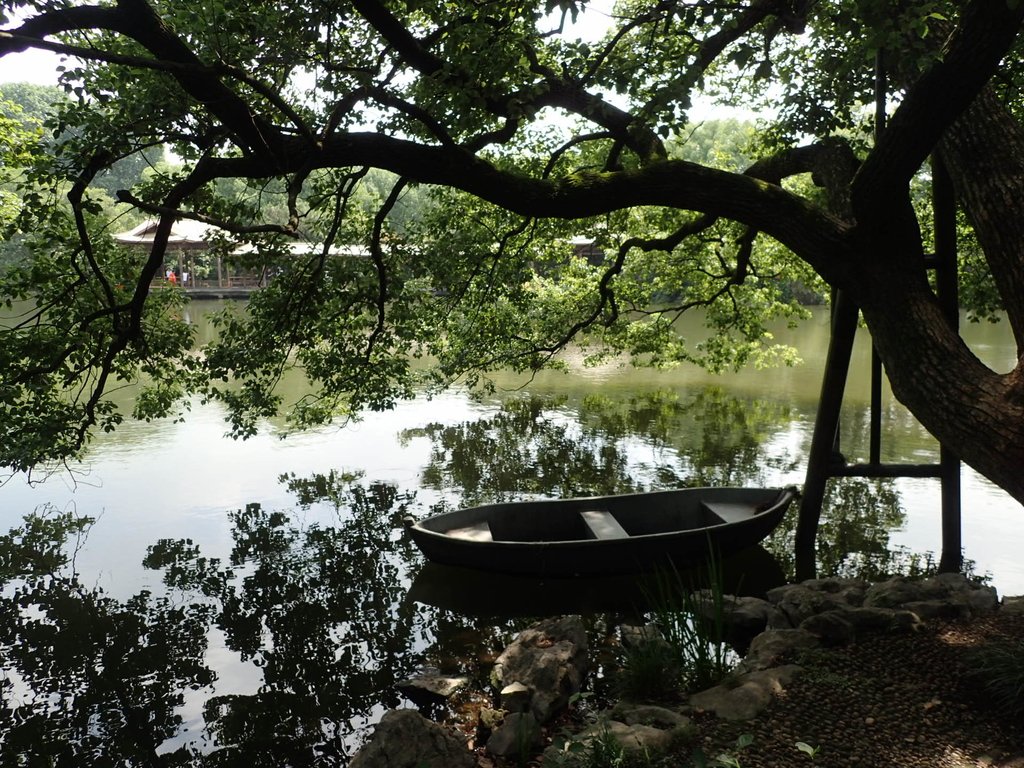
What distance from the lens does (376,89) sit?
5.54 meters

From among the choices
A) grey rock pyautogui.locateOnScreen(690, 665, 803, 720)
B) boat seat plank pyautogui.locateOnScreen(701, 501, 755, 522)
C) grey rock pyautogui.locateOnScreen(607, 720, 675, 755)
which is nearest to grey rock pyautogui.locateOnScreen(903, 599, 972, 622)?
grey rock pyautogui.locateOnScreen(690, 665, 803, 720)

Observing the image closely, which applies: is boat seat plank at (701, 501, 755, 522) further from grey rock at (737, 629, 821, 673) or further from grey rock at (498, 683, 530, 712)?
grey rock at (498, 683, 530, 712)

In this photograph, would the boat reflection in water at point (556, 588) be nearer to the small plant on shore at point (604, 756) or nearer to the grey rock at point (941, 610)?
the grey rock at point (941, 610)

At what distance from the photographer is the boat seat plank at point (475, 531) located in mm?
8259

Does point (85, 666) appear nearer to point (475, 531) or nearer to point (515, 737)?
point (475, 531)

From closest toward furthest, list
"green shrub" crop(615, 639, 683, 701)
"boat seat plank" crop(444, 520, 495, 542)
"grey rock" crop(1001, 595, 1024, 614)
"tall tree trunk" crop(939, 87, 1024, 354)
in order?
"tall tree trunk" crop(939, 87, 1024, 354) < "green shrub" crop(615, 639, 683, 701) < "grey rock" crop(1001, 595, 1024, 614) < "boat seat plank" crop(444, 520, 495, 542)

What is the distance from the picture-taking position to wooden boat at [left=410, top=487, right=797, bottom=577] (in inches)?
304

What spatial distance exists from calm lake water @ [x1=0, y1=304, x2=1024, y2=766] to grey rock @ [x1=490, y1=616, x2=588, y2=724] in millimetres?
639

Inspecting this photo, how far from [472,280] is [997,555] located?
6342 millimetres

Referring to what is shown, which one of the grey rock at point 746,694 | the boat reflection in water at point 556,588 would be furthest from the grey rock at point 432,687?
the grey rock at point 746,694

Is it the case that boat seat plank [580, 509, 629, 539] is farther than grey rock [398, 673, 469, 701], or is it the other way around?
boat seat plank [580, 509, 629, 539]

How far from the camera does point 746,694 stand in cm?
443

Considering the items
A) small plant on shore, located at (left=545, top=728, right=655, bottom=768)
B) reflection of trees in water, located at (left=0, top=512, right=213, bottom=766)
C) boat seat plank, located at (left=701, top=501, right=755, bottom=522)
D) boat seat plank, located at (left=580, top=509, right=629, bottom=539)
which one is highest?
boat seat plank, located at (left=701, top=501, right=755, bottom=522)

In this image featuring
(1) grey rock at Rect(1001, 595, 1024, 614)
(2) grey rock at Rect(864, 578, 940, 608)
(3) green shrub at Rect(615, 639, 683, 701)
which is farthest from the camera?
(2) grey rock at Rect(864, 578, 940, 608)
